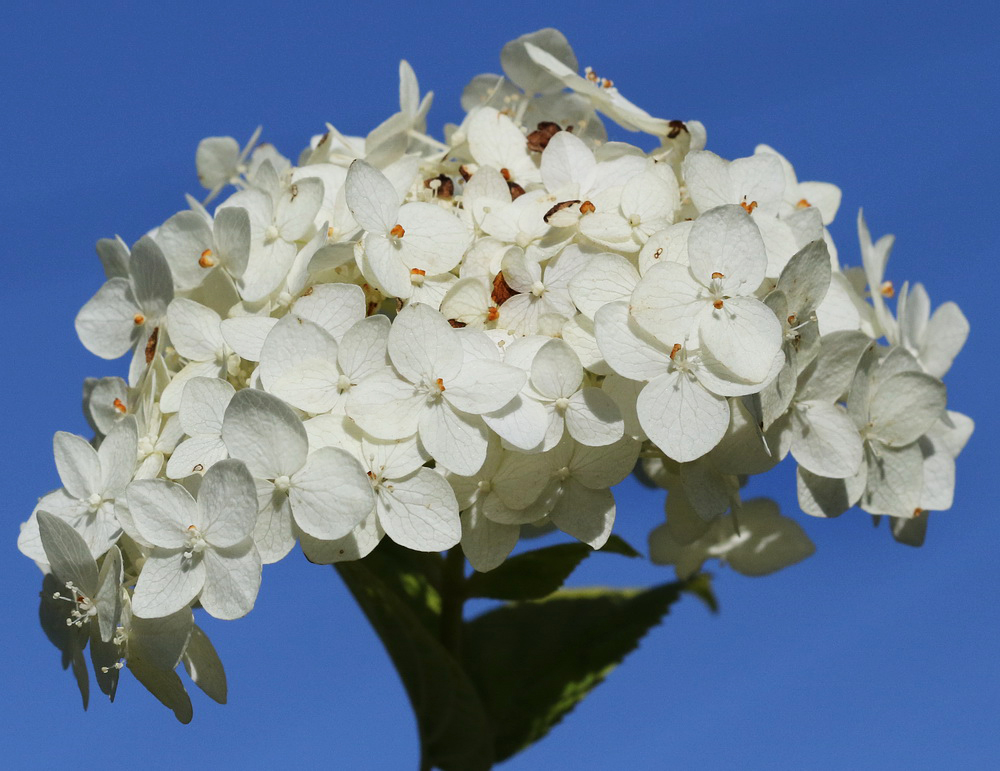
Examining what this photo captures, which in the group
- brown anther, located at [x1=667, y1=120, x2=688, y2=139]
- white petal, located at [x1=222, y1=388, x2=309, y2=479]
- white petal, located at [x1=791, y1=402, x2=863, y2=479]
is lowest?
white petal, located at [x1=222, y1=388, x2=309, y2=479]

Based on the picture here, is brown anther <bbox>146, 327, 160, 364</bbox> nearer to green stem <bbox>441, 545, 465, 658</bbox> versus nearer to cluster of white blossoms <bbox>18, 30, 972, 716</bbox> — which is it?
cluster of white blossoms <bbox>18, 30, 972, 716</bbox>

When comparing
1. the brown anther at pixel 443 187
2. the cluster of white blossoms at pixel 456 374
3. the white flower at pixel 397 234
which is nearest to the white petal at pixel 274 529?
the cluster of white blossoms at pixel 456 374

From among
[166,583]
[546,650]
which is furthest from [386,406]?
[546,650]

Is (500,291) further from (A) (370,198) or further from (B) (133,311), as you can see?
(B) (133,311)

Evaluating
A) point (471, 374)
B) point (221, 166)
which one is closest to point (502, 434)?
point (471, 374)

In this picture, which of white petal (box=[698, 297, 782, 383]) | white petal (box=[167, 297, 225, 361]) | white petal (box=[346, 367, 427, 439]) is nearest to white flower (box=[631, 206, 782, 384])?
white petal (box=[698, 297, 782, 383])

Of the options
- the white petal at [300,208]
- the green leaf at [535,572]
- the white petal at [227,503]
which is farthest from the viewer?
the green leaf at [535,572]

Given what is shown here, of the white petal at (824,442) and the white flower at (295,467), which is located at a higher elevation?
the white petal at (824,442)

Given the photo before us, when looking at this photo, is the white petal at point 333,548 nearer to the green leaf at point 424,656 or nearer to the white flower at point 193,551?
the white flower at point 193,551
